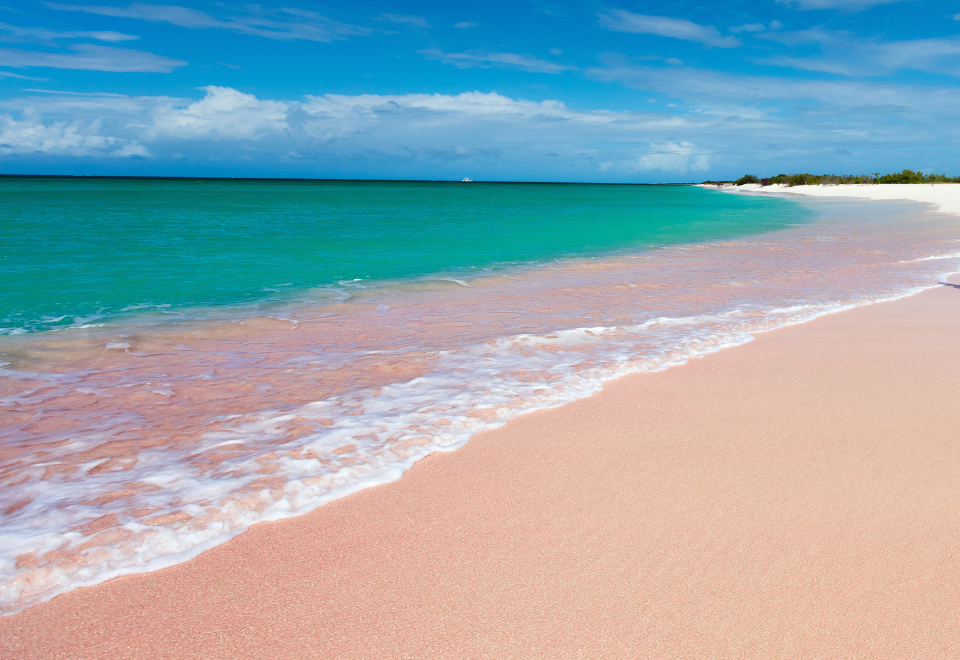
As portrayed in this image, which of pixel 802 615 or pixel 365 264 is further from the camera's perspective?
pixel 365 264

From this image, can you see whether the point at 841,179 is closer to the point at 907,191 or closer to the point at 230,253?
the point at 907,191

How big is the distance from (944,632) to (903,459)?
1659mm

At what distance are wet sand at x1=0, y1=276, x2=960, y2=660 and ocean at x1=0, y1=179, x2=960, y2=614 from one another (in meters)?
0.34

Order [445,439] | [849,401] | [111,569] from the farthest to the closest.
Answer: [849,401]
[445,439]
[111,569]

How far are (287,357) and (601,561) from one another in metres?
4.55

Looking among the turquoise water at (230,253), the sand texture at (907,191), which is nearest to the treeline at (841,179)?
the sand texture at (907,191)

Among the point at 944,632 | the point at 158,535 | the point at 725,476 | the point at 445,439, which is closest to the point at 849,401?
the point at 725,476

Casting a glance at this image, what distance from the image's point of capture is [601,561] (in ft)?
9.00

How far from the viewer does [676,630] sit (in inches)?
91.0

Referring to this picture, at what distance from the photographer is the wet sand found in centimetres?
229

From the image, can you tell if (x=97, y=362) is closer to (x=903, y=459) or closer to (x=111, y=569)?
(x=111, y=569)

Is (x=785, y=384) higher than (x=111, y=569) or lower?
higher

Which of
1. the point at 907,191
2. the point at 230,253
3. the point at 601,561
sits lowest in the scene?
the point at 601,561

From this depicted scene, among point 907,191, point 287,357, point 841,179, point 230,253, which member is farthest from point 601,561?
point 841,179
